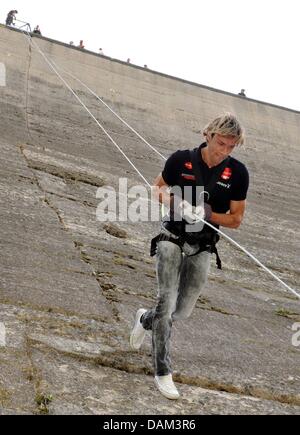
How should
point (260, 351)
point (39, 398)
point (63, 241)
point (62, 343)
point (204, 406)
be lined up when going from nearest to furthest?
point (39, 398), point (204, 406), point (62, 343), point (260, 351), point (63, 241)

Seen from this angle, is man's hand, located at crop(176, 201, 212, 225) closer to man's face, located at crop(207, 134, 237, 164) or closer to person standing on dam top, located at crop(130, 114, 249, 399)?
person standing on dam top, located at crop(130, 114, 249, 399)

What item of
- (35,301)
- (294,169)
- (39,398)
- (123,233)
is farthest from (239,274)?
(294,169)

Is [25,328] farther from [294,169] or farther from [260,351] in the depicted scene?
[294,169]

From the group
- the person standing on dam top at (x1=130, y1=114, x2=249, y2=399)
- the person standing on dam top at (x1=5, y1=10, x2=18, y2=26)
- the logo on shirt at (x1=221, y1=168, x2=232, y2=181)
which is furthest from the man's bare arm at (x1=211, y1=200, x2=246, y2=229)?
the person standing on dam top at (x1=5, y1=10, x2=18, y2=26)

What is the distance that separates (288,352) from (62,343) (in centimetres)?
260

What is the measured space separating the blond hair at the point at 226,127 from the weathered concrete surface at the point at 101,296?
1966 mm

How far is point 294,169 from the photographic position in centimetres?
2081

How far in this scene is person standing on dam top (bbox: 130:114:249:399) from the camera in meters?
3.99

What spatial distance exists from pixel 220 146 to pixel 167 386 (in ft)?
5.91

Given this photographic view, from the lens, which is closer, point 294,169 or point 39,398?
point 39,398

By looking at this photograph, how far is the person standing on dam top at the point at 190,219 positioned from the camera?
13.1 feet

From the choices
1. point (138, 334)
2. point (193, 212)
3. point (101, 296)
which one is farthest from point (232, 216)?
point (101, 296)

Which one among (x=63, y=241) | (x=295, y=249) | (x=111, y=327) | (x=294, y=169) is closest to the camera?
(x=111, y=327)

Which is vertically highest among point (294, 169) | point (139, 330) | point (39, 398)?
point (294, 169)
